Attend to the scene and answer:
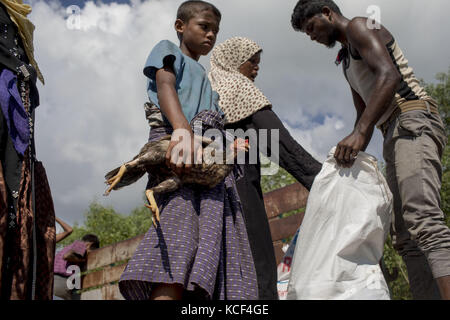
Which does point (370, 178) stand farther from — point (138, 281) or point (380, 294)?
point (138, 281)

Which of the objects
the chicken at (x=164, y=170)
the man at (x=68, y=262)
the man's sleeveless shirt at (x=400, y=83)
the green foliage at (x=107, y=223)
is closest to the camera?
the chicken at (x=164, y=170)

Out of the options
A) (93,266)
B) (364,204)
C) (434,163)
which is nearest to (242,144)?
(364,204)

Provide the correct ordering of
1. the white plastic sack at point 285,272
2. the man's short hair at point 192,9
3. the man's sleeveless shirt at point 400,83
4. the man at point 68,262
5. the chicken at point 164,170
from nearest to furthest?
the chicken at point 164,170 < the man's short hair at point 192,9 < the man's sleeveless shirt at point 400,83 < the white plastic sack at point 285,272 < the man at point 68,262

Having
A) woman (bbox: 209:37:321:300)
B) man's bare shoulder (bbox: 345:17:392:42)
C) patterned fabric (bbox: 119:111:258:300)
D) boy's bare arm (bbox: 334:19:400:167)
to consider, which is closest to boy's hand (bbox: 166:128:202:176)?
patterned fabric (bbox: 119:111:258:300)

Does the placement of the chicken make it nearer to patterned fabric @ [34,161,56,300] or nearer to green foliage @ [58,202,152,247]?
patterned fabric @ [34,161,56,300]

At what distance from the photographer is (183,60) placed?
2.16m

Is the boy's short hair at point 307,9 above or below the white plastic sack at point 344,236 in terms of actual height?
above

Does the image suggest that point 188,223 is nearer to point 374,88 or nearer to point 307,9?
point 374,88

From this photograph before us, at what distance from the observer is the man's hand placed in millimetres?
2150

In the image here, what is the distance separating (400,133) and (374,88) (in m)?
0.31

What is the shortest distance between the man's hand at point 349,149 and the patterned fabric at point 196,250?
1.83ft

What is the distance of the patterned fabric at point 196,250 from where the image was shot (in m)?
1.72

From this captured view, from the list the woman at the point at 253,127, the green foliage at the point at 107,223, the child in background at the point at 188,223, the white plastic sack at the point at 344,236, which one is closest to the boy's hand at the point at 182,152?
the child in background at the point at 188,223

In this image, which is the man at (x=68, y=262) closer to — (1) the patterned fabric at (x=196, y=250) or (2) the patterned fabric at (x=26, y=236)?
(2) the patterned fabric at (x=26, y=236)
